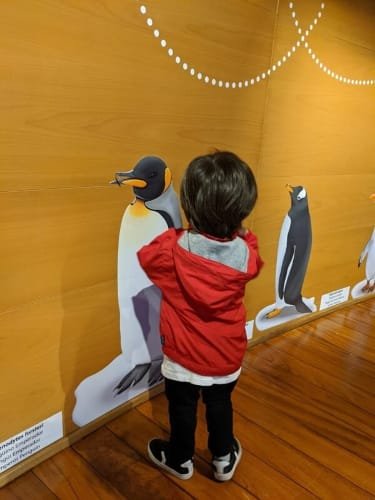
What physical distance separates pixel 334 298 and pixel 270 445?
1.15 meters

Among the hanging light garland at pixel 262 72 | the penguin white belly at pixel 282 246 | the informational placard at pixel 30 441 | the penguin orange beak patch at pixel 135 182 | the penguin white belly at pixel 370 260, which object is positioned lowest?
the informational placard at pixel 30 441

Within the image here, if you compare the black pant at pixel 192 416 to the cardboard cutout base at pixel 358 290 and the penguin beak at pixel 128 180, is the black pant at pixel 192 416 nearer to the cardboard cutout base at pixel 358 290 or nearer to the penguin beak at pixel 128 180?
the penguin beak at pixel 128 180

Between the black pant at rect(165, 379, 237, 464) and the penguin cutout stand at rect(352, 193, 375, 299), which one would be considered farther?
the penguin cutout stand at rect(352, 193, 375, 299)

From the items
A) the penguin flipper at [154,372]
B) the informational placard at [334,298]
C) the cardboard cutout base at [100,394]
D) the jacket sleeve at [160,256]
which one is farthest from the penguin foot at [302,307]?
the jacket sleeve at [160,256]

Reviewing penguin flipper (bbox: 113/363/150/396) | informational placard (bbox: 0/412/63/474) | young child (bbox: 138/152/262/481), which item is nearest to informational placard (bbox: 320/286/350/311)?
penguin flipper (bbox: 113/363/150/396)

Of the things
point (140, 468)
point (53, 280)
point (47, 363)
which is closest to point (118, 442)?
point (140, 468)

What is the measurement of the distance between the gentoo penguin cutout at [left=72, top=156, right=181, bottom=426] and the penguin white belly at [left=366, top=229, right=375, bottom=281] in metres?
1.39

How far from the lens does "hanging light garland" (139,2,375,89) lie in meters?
1.30

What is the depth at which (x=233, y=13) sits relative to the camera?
1.47 m

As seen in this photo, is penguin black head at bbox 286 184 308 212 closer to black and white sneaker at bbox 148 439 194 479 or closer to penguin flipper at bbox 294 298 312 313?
penguin flipper at bbox 294 298 312 313

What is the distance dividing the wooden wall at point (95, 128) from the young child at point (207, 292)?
276 millimetres

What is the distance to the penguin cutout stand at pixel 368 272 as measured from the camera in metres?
2.49

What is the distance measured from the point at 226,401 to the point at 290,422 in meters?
0.43

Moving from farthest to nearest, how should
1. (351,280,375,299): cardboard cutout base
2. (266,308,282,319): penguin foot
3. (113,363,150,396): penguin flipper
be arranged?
(351,280,375,299): cardboard cutout base < (266,308,282,319): penguin foot < (113,363,150,396): penguin flipper
